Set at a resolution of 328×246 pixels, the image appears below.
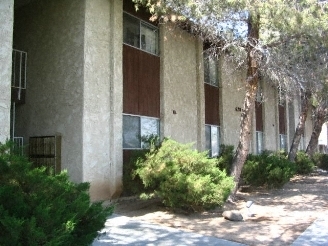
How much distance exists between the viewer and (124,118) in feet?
39.1

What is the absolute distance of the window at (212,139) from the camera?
16.6 meters

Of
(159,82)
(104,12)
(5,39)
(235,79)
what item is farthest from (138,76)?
(235,79)

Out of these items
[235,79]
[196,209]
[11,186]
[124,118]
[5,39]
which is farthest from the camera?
[235,79]

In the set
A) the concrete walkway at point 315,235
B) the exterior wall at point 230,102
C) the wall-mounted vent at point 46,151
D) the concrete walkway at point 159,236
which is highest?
Answer: the exterior wall at point 230,102

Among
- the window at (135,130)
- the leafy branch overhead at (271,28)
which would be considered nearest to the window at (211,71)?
the leafy branch overhead at (271,28)

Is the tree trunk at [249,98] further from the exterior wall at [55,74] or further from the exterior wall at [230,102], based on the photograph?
the exterior wall at [230,102]

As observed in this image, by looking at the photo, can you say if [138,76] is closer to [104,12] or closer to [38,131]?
[104,12]

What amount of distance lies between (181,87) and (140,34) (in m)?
2.78

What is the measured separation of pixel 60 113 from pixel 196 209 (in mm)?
4721

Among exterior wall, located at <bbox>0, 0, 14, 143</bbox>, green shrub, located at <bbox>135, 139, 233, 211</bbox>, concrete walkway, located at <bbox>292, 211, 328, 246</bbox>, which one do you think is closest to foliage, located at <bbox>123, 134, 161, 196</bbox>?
green shrub, located at <bbox>135, 139, 233, 211</bbox>

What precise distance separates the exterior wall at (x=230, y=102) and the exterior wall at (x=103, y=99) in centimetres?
671

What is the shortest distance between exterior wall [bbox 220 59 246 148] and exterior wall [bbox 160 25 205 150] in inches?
77.3

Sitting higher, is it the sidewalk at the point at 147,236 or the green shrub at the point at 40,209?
the green shrub at the point at 40,209

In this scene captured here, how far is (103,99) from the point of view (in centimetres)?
1102
